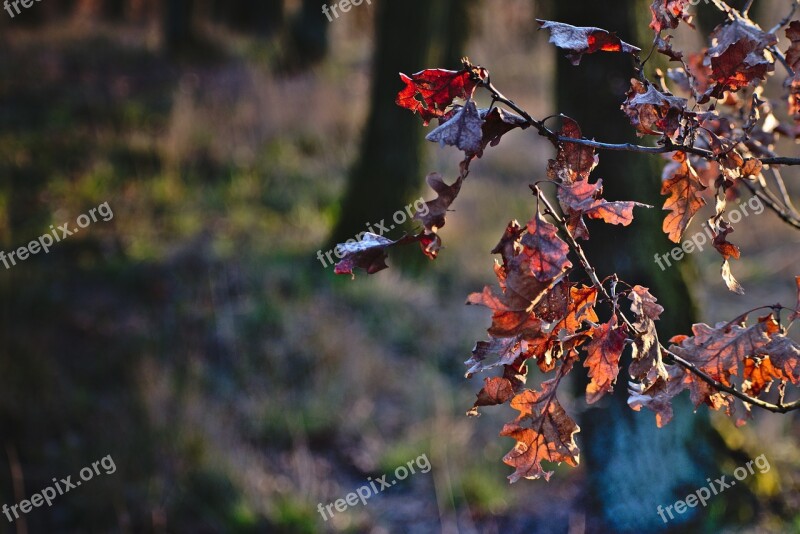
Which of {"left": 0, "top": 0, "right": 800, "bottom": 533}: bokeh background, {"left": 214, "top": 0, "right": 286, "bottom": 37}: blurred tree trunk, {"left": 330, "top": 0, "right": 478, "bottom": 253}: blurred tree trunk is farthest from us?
{"left": 214, "top": 0, "right": 286, "bottom": 37}: blurred tree trunk

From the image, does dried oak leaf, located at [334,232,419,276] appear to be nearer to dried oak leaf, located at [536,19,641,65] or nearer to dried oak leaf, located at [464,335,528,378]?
dried oak leaf, located at [464,335,528,378]

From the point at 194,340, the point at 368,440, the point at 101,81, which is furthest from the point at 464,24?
the point at 368,440

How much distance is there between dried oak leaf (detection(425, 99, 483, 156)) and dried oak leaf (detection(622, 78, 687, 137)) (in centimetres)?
30

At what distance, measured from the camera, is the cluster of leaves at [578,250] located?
48.6 inches

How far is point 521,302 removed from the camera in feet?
4.03

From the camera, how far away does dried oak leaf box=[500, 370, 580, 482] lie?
4.55 ft

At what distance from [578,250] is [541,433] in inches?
13.0

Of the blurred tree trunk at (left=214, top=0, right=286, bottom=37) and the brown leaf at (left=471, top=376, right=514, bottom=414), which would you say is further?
the blurred tree trunk at (left=214, top=0, right=286, bottom=37)

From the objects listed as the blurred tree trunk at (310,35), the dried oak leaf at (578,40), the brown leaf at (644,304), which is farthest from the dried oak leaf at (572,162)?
the blurred tree trunk at (310,35)

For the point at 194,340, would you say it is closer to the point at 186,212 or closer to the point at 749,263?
the point at 186,212

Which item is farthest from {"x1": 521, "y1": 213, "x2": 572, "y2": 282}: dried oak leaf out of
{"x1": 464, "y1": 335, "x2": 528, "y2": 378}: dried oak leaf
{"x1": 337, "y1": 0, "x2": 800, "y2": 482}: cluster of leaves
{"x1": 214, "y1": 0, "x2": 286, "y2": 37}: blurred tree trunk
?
{"x1": 214, "y1": 0, "x2": 286, "y2": 37}: blurred tree trunk

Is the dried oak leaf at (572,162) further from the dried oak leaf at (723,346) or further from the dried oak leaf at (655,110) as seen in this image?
the dried oak leaf at (723,346)

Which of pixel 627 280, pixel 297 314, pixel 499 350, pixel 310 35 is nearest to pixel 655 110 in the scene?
pixel 499 350

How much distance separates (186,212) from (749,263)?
202 inches
